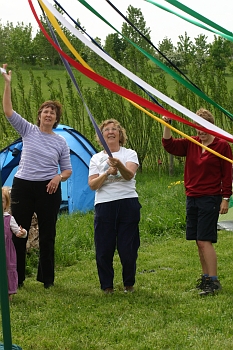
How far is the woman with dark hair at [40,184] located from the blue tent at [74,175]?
370 centimetres

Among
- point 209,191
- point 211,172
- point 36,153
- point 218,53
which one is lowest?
point 209,191

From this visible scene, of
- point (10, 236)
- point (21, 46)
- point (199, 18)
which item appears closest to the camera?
point (199, 18)

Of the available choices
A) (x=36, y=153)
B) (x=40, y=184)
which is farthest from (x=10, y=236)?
(x=36, y=153)

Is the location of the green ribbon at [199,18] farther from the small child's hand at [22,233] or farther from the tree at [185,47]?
the tree at [185,47]

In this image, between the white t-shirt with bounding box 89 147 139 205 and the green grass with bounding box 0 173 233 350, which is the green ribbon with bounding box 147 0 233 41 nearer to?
the white t-shirt with bounding box 89 147 139 205

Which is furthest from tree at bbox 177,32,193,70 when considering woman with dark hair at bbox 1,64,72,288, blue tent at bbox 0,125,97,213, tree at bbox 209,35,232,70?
woman with dark hair at bbox 1,64,72,288

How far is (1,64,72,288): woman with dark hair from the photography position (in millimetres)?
4957

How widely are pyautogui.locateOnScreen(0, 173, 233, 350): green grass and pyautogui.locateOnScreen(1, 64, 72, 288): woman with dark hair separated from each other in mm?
314

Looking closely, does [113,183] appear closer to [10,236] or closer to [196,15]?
[10,236]

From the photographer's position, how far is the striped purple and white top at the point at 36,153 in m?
4.96

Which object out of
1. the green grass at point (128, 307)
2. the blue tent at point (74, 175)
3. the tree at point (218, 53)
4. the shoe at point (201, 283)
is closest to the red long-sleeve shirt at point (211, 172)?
the shoe at point (201, 283)

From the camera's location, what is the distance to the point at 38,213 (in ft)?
16.5

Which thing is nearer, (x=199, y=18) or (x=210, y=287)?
(x=199, y=18)

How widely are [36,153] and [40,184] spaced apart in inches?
10.6
